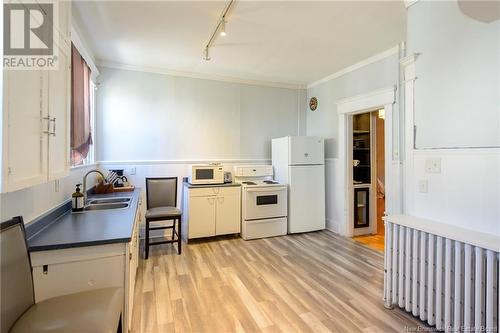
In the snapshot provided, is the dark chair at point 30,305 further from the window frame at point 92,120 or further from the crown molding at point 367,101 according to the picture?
the crown molding at point 367,101

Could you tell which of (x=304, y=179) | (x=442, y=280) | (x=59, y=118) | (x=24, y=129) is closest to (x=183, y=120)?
(x=304, y=179)

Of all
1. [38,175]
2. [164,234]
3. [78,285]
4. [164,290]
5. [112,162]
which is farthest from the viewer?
[164,234]

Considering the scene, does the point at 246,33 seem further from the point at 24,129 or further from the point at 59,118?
the point at 24,129

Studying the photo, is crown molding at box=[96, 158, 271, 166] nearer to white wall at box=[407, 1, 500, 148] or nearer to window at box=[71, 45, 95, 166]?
window at box=[71, 45, 95, 166]

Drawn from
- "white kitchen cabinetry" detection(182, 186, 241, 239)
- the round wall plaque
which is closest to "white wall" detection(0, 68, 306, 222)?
the round wall plaque

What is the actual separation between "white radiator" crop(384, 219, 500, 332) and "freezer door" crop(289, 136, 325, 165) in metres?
2.19

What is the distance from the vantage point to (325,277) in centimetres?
283

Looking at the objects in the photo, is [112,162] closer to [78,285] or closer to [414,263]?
[78,285]

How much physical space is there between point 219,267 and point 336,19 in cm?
296

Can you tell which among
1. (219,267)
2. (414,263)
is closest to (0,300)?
(219,267)

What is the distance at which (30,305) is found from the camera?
133cm

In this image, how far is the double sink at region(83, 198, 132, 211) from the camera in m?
2.63

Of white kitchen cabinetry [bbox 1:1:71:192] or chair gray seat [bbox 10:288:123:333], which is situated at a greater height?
white kitchen cabinetry [bbox 1:1:71:192]

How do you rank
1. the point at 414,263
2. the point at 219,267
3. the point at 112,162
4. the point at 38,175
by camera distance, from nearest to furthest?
1. the point at 38,175
2. the point at 414,263
3. the point at 219,267
4. the point at 112,162
